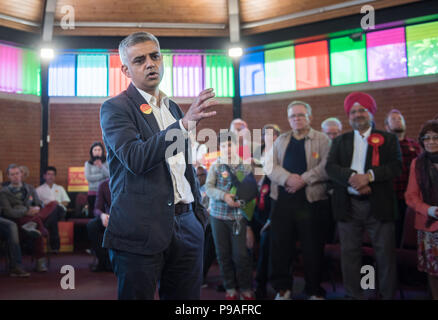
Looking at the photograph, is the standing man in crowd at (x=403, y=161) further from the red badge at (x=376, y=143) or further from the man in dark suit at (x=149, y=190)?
the man in dark suit at (x=149, y=190)

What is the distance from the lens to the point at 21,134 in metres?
8.62

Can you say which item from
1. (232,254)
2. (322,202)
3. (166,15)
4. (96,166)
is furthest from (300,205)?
(166,15)

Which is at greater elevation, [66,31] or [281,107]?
[66,31]

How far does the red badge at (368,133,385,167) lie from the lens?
3684 mm

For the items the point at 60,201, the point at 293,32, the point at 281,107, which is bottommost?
the point at 60,201

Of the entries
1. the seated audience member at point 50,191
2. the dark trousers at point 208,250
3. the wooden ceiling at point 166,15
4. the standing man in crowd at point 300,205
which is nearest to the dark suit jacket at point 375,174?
the standing man in crowd at point 300,205

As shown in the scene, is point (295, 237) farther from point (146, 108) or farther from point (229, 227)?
point (146, 108)

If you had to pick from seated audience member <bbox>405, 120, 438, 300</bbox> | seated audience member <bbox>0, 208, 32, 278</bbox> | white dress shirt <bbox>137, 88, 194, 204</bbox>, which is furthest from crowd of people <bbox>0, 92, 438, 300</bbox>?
white dress shirt <bbox>137, 88, 194, 204</bbox>

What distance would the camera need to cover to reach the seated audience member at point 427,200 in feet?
10.4
